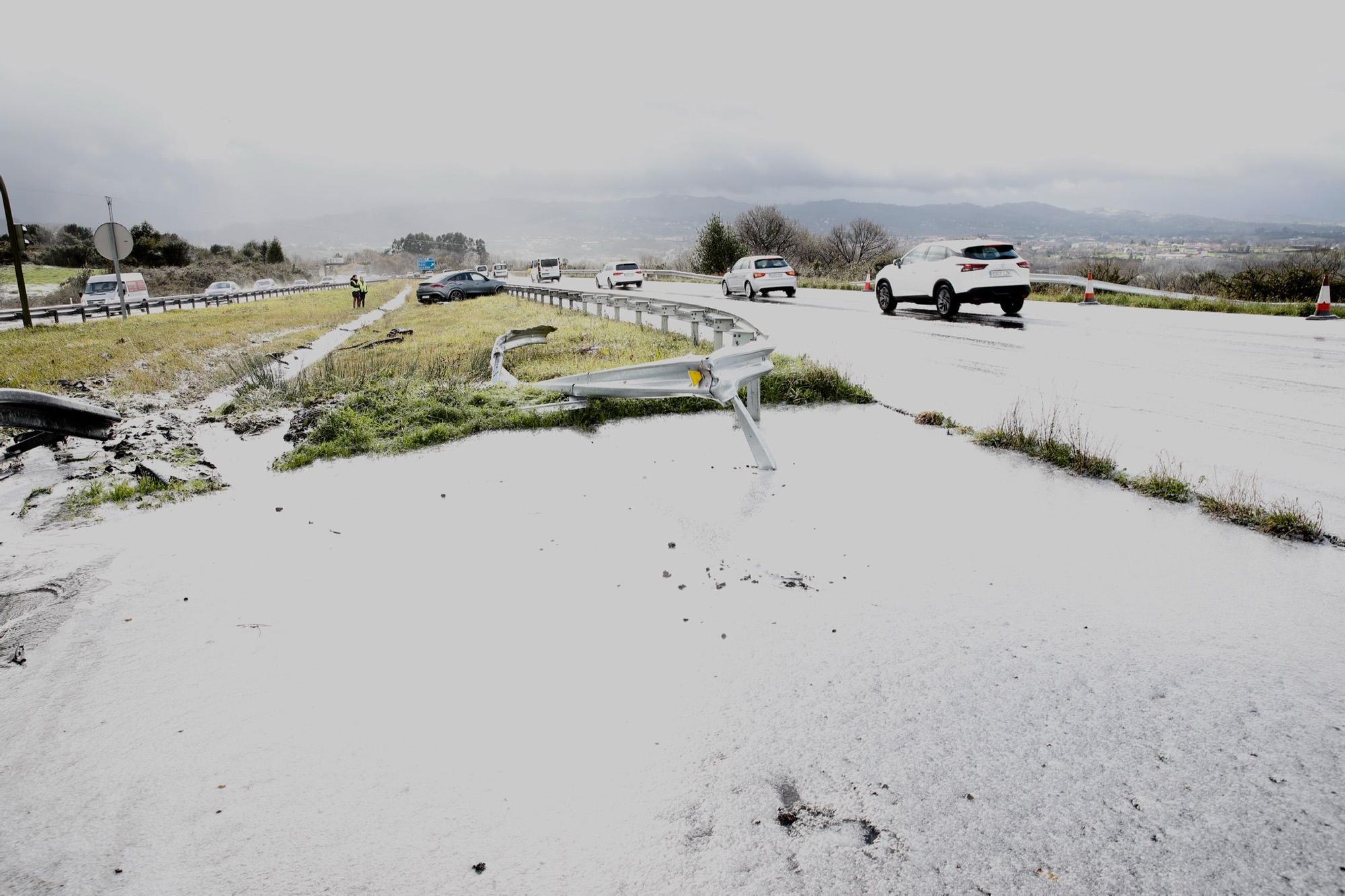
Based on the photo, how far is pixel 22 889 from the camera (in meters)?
2.31

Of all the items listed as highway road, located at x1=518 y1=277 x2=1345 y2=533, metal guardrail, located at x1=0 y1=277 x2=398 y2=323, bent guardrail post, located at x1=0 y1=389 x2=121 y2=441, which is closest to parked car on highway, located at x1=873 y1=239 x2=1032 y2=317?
highway road, located at x1=518 y1=277 x2=1345 y2=533

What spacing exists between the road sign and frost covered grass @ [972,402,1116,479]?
92.9 feet

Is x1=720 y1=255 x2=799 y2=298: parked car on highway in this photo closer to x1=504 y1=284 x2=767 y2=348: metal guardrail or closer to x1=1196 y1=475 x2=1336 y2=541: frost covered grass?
x1=504 y1=284 x2=767 y2=348: metal guardrail

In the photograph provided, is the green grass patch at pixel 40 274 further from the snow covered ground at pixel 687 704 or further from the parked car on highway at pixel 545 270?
the snow covered ground at pixel 687 704

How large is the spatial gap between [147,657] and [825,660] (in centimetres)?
319

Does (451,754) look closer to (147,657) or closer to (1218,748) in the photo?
(147,657)

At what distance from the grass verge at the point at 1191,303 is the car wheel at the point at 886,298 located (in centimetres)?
629

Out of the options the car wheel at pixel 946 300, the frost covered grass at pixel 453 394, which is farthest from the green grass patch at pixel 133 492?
the car wheel at pixel 946 300

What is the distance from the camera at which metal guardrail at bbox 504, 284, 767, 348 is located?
33.1 feet

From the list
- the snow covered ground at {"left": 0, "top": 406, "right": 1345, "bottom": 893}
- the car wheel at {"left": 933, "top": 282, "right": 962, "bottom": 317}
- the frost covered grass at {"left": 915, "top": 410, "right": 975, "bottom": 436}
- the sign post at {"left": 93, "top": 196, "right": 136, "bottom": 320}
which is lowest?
the snow covered ground at {"left": 0, "top": 406, "right": 1345, "bottom": 893}

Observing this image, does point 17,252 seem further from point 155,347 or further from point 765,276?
point 765,276

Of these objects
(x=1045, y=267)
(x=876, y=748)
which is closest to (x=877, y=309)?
(x=1045, y=267)

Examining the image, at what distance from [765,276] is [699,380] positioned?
73.0 ft

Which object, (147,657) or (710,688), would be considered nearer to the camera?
(710,688)
